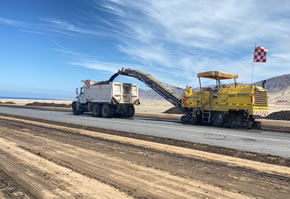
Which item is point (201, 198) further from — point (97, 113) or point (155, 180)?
point (97, 113)

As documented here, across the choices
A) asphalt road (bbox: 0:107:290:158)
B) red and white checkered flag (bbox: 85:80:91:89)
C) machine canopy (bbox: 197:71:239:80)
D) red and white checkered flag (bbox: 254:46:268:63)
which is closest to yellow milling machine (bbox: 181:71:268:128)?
machine canopy (bbox: 197:71:239:80)

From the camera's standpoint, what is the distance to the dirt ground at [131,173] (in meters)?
4.33

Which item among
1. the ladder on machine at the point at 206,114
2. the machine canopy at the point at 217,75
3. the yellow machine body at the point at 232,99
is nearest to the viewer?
the yellow machine body at the point at 232,99

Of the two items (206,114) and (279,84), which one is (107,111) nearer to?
(206,114)

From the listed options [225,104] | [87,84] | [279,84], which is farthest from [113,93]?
[279,84]

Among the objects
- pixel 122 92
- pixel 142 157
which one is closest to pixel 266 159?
pixel 142 157

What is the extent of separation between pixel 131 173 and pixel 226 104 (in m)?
11.4

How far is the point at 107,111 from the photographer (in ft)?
71.2

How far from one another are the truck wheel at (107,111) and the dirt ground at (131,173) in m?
13.3

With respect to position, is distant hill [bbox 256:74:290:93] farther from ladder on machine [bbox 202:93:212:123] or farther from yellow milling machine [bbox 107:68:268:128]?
ladder on machine [bbox 202:93:212:123]

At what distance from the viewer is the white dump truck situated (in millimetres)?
21425

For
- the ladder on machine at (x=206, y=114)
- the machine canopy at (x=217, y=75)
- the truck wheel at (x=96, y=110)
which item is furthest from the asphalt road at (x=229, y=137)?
the truck wheel at (x=96, y=110)

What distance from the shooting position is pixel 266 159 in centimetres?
690

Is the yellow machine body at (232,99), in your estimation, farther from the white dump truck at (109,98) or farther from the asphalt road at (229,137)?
the white dump truck at (109,98)
